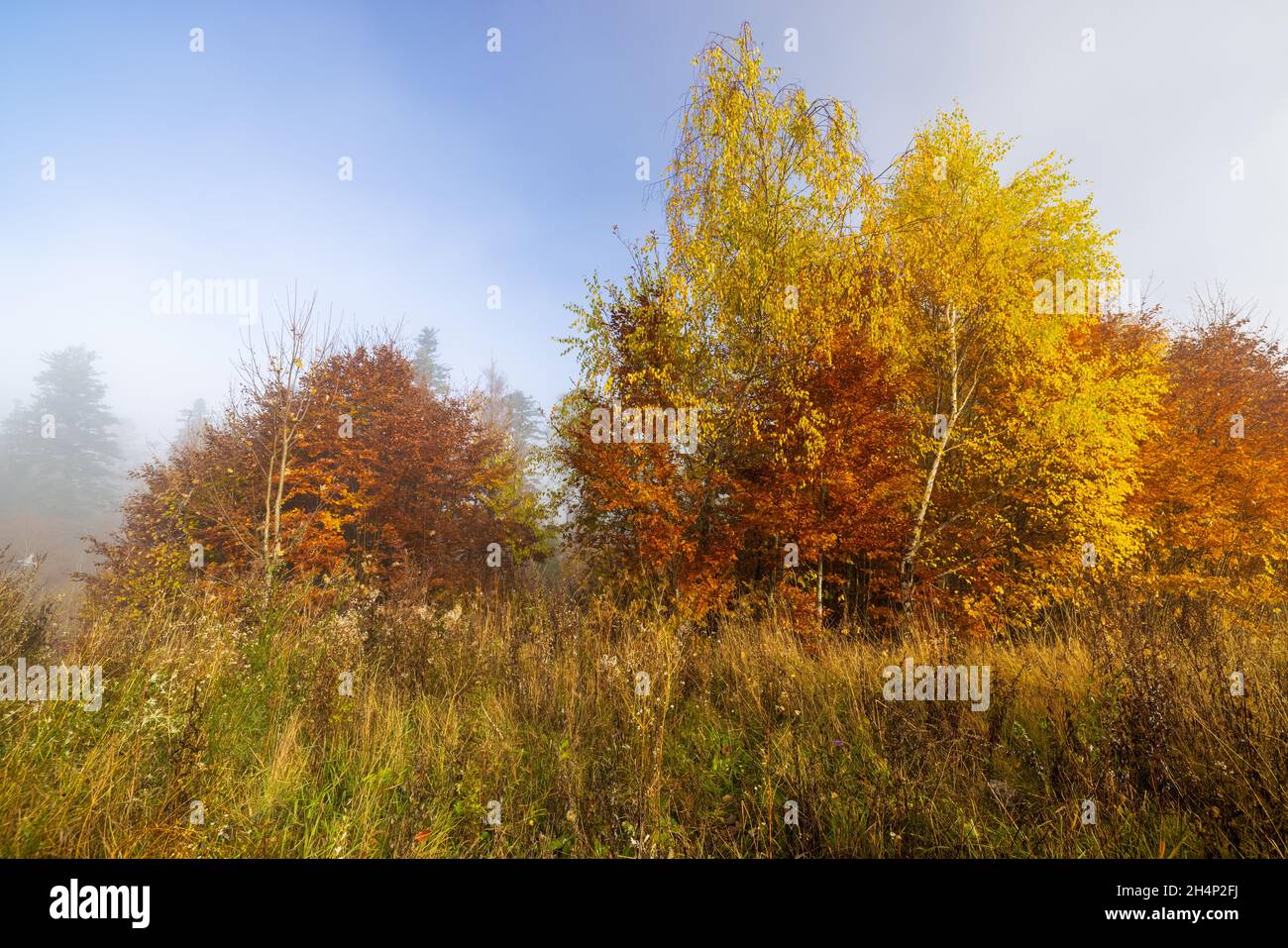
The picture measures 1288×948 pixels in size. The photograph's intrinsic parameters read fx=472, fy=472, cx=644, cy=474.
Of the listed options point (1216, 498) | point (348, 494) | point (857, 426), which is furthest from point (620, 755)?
point (1216, 498)

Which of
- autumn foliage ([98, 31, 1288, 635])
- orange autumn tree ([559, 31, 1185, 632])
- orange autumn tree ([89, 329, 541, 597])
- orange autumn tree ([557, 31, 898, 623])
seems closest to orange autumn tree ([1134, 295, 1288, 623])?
autumn foliage ([98, 31, 1288, 635])

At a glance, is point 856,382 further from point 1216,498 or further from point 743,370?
point 1216,498

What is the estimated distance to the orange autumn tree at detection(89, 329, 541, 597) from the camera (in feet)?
38.1

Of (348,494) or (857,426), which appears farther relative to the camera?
(348,494)

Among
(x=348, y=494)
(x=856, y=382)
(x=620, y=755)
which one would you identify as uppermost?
(x=856, y=382)

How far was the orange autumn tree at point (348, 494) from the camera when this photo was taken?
11617 mm

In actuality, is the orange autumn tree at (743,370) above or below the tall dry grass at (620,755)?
above

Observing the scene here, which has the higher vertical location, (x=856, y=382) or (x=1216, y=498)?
(x=856, y=382)

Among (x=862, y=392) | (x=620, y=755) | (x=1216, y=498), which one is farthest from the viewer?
(x=1216, y=498)

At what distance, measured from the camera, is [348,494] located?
13578 mm

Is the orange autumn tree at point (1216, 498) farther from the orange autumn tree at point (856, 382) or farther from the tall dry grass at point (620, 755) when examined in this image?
the tall dry grass at point (620, 755)

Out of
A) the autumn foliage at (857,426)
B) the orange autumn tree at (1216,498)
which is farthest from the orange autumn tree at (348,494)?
the orange autumn tree at (1216,498)

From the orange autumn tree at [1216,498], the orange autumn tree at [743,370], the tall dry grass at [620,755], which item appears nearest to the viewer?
the tall dry grass at [620,755]
